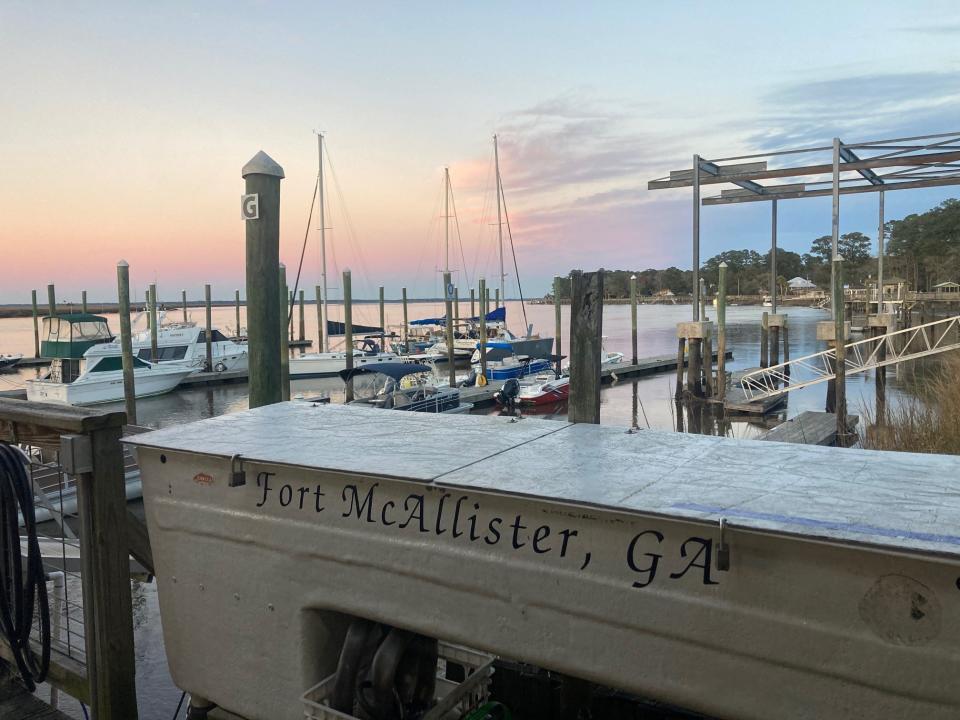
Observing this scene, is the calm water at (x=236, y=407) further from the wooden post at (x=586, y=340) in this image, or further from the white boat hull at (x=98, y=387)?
the wooden post at (x=586, y=340)

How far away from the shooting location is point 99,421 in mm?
3467

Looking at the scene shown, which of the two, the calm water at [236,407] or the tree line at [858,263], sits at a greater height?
the tree line at [858,263]

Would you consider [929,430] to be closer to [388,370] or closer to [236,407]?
[388,370]

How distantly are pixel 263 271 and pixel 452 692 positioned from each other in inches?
124

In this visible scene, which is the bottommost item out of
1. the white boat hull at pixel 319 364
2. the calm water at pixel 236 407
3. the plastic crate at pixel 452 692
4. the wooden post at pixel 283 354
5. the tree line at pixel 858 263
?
the calm water at pixel 236 407

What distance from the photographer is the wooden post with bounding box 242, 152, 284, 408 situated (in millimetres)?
4949

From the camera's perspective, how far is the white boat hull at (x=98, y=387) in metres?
23.2

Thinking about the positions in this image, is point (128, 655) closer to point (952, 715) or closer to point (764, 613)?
point (764, 613)

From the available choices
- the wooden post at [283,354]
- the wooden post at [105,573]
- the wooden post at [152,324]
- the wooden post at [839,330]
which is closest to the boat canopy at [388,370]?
the wooden post at [283,354]

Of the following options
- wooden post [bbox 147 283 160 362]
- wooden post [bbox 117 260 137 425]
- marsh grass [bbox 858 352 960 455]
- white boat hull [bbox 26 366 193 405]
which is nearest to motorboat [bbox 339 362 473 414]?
wooden post [bbox 117 260 137 425]

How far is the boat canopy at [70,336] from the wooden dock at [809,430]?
74.6 feet

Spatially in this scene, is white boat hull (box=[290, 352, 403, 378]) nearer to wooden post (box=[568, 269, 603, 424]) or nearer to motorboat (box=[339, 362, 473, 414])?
motorboat (box=[339, 362, 473, 414])

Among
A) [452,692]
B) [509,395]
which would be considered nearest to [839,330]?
[509,395]

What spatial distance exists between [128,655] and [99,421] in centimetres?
121
